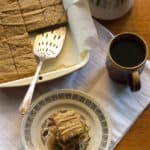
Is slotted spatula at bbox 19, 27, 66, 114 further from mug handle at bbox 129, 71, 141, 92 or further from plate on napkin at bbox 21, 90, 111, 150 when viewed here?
mug handle at bbox 129, 71, 141, 92

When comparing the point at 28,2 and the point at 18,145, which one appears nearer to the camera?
the point at 18,145

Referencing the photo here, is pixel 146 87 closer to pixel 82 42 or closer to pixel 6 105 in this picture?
pixel 82 42

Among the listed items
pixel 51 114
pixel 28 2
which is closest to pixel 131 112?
pixel 51 114

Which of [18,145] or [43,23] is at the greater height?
[43,23]

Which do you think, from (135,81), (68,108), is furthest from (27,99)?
(135,81)

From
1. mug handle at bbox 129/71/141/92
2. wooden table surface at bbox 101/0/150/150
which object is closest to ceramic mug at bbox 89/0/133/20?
wooden table surface at bbox 101/0/150/150

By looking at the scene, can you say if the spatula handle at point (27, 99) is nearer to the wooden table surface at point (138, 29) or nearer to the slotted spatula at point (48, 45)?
the slotted spatula at point (48, 45)

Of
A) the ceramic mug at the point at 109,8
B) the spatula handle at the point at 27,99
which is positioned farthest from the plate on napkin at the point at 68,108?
the ceramic mug at the point at 109,8
